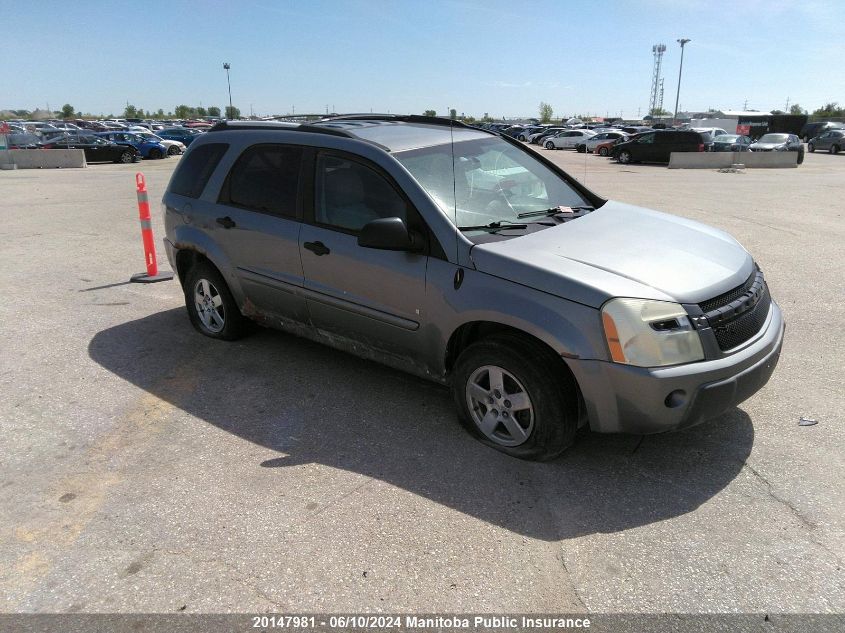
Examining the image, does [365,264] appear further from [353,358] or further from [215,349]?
[215,349]

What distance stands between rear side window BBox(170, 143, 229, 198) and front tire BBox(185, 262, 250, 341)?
2.15ft

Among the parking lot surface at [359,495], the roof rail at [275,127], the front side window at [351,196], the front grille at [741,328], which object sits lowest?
the parking lot surface at [359,495]

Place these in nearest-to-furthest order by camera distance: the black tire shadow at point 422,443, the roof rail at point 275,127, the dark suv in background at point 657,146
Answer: the black tire shadow at point 422,443 < the roof rail at point 275,127 < the dark suv in background at point 657,146

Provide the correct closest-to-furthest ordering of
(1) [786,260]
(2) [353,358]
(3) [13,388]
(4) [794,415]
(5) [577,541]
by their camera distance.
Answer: (5) [577,541] → (4) [794,415] → (3) [13,388] → (2) [353,358] → (1) [786,260]

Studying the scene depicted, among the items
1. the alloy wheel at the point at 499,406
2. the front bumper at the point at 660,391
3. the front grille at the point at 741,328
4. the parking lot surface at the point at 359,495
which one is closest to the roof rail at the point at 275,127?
the parking lot surface at the point at 359,495

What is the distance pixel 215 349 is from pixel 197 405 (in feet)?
3.70

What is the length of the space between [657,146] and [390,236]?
29.9 meters

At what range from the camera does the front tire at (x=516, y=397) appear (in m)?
3.39

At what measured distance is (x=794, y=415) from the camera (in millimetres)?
4082

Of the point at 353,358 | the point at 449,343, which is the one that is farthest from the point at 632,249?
the point at 353,358

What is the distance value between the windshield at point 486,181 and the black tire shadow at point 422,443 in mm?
1346

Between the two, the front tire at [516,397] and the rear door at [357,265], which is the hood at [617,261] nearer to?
the front tire at [516,397]

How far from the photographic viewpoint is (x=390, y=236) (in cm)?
367

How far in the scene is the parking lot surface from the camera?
8.78ft
